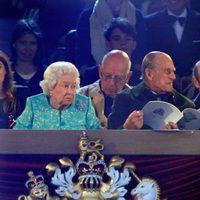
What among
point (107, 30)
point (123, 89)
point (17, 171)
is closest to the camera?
point (17, 171)

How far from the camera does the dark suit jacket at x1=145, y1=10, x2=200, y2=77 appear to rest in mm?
5836

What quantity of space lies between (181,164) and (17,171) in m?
0.90

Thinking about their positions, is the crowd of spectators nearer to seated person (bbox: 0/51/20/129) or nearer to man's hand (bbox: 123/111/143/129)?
seated person (bbox: 0/51/20/129)

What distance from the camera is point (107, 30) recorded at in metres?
5.70

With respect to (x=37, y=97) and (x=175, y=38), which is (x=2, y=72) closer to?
(x=37, y=97)

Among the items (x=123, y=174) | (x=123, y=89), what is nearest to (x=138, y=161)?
(x=123, y=174)

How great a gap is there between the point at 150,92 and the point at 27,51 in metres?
0.91

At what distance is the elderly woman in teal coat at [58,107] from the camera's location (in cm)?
496

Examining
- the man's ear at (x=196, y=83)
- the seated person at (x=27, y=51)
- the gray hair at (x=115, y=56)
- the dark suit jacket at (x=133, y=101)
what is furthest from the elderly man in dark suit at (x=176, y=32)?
the seated person at (x=27, y=51)

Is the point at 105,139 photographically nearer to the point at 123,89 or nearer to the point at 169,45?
the point at 123,89

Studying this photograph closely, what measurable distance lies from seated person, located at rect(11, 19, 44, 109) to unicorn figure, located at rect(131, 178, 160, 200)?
101 centimetres

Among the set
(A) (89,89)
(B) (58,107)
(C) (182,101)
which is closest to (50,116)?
(B) (58,107)

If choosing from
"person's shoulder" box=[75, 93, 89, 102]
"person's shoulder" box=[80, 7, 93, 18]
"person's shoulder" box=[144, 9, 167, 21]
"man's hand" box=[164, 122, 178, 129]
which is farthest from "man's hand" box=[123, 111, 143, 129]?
"person's shoulder" box=[144, 9, 167, 21]

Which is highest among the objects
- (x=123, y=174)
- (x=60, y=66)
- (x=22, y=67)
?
(x=22, y=67)
